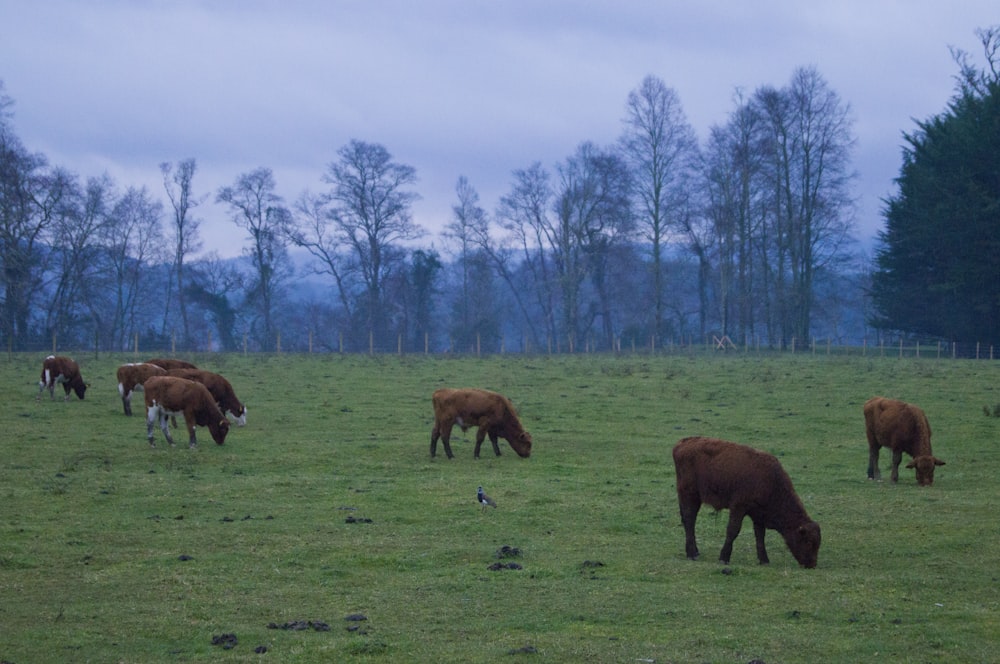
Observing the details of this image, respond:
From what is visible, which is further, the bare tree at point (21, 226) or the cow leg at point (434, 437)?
the bare tree at point (21, 226)

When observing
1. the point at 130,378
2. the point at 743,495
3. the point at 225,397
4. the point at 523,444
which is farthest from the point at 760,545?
the point at 130,378

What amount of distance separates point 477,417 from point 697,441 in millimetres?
8824

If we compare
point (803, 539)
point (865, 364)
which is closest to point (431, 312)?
point (865, 364)

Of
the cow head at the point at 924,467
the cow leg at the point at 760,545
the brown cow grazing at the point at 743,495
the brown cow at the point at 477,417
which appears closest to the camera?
the brown cow grazing at the point at 743,495

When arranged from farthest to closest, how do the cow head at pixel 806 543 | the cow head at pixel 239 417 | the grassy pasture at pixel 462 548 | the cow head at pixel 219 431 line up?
the cow head at pixel 239 417 → the cow head at pixel 219 431 → the cow head at pixel 806 543 → the grassy pasture at pixel 462 548

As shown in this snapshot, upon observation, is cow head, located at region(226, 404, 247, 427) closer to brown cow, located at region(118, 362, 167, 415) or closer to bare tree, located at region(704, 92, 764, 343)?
brown cow, located at region(118, 362, 167, 415)

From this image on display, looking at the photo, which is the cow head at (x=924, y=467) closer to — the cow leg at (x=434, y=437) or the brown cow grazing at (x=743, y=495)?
the brown cow grazing at (x=743, y=495)

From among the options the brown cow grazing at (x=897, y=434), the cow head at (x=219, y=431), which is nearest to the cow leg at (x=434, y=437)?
the cow head at (x=219, y=431)

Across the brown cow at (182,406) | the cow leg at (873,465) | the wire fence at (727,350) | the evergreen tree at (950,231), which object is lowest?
the cow leg at (873,465)

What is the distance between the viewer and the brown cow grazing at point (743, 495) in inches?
456

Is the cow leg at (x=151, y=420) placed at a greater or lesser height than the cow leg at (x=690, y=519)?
greater

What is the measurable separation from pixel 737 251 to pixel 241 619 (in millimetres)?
68534

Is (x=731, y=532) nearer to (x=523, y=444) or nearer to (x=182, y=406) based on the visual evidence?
(x=523, y=444)

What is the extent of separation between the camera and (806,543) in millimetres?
11484
